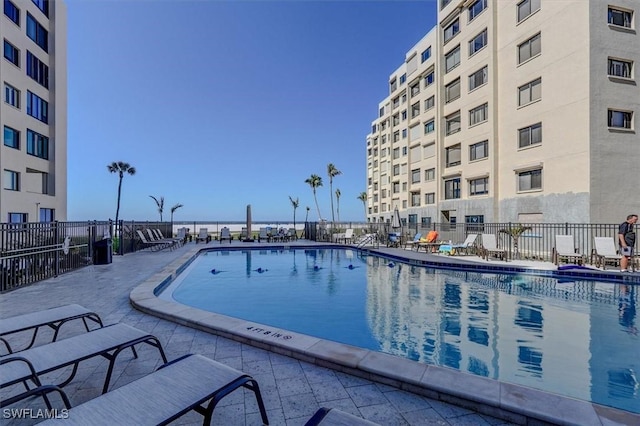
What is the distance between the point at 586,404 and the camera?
230 centimetres

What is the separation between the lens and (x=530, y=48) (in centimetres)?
1570

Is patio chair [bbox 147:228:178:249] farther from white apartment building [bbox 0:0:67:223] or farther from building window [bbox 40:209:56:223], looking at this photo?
building window [bbox 40:209:56:223]

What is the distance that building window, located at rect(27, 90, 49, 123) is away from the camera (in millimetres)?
19312

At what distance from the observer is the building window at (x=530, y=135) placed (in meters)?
15.3

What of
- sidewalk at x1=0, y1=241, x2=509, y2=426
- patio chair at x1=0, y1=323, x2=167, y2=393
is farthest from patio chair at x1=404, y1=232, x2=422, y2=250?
patio chair at x1=0, y1=323, x2=167, y2=393

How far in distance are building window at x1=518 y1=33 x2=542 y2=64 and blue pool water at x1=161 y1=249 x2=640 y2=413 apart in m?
12.2

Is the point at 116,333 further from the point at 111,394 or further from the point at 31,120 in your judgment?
the point at 31,120

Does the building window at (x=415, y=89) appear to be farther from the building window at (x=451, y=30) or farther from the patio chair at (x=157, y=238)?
the patio chair at (x=157, y=238)

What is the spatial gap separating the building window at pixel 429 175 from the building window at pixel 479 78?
23.6 feet

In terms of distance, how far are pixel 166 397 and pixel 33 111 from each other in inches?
1007

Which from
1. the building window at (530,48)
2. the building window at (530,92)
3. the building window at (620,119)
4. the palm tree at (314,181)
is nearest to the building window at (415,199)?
the building window at (530,92)

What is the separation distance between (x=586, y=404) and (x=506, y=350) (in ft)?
7.76

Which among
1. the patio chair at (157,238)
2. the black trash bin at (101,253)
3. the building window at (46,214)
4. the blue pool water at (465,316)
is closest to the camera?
the blue pool water at (465,316)

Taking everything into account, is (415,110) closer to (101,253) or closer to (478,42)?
(478,42)
